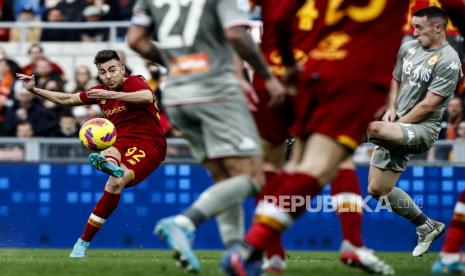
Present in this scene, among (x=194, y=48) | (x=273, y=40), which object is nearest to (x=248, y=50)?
(x=194, y=48)

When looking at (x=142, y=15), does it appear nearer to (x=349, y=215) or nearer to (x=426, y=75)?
(x=349, y=215)

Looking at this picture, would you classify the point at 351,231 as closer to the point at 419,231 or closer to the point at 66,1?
the point at 419,231

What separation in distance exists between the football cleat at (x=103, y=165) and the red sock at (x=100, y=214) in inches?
15.6

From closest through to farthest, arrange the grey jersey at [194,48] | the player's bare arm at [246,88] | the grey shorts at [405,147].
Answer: the grey jersey at [194,48] < the player's bare arm at [246,88] < the grey shorts at [405,147]

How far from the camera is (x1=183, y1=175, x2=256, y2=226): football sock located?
8273 mm

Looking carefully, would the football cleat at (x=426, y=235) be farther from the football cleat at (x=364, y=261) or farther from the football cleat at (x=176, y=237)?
the football cleat at (x=176, y=237)

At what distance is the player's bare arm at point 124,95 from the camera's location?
13031mm

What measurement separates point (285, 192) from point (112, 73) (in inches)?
A: 215

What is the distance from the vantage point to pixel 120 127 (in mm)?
13688

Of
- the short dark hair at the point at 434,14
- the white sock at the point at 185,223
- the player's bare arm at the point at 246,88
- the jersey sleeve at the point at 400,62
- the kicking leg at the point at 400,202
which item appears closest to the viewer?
the white sock at the point at 185,223

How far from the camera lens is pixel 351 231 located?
9703 millimetres

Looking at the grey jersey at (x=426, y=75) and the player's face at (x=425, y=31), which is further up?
the player's face at (x=425, y=31)

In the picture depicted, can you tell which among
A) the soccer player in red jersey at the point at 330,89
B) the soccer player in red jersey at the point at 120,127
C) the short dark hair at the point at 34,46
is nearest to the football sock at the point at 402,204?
the soccer player in red jersey at the point at 120,127

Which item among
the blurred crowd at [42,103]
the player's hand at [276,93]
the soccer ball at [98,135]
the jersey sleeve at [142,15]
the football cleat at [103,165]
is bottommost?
the blurred crowd at [42,103]
